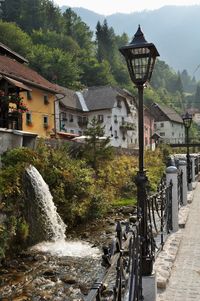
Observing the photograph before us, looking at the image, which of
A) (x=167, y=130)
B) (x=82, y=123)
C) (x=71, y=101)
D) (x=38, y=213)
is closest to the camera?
(x=38, y=213)

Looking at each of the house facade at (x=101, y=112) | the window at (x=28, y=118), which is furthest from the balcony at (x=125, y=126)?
the window at (x=28, y=118)

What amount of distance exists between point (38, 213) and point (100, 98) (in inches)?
1441

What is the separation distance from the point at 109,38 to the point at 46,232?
93827 mm

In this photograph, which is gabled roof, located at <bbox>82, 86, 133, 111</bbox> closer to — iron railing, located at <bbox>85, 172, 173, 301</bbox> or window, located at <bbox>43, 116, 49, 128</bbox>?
window, located at <bbox>43, 116, 49, 128</bbox>

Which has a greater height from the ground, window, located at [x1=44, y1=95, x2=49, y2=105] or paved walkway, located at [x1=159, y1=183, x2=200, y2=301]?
window, located at [x1=44, y1=95, x2=49, y2=105]

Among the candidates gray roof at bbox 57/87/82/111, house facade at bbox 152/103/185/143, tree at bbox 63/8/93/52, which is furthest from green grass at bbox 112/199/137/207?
tree at bbox 63/8/93/52

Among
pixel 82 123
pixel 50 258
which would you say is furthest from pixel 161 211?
pixel 82 123

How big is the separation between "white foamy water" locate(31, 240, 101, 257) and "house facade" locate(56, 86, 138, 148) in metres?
30.5

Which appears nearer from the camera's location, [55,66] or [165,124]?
[55,66]

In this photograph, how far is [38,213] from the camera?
46.6 feet

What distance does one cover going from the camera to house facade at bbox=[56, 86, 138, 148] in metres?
45.6

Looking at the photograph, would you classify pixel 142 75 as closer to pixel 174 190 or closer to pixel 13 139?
pixel 174 190

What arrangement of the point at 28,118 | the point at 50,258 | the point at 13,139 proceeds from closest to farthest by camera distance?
1. the point at 50,258
2. the point at 13,139
3. the point at 28,118

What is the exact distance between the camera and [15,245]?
501 inches
